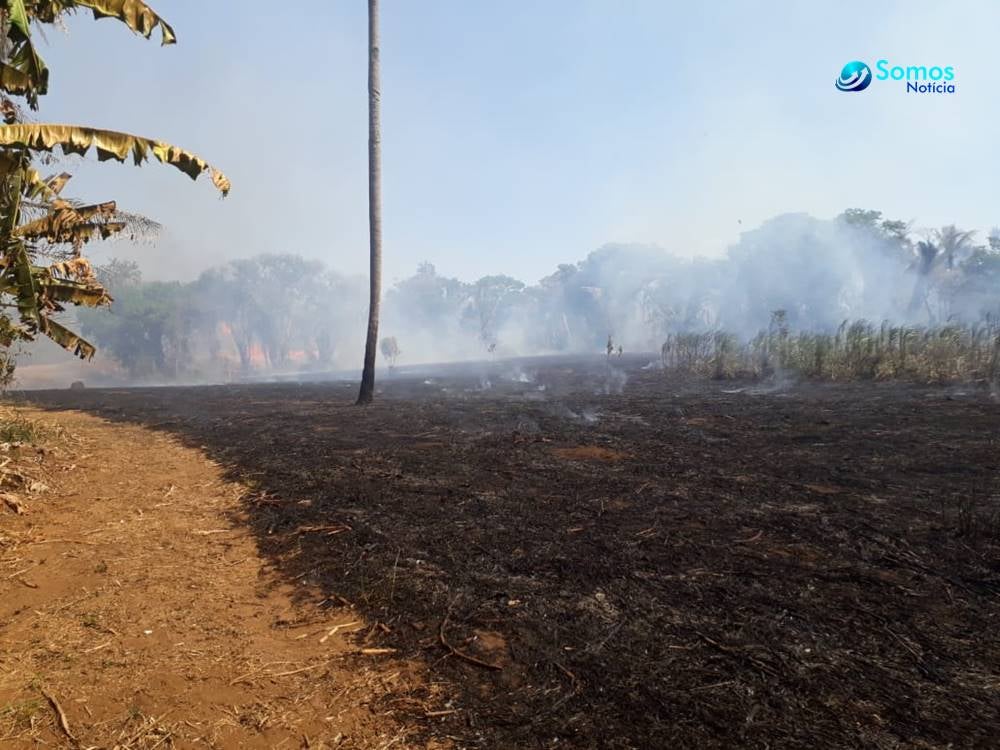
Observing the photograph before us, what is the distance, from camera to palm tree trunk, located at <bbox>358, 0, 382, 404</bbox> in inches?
578

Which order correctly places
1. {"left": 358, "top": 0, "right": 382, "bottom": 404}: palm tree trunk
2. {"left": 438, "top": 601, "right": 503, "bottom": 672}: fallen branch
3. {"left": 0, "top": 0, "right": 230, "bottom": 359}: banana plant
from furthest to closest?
{"left": 358, "top": 0, "right": 382, "bottom": 404}: palm tree trunk
{"left": 0, "top": 0, "right": 230, "bottom": 359}: banana plant
{"left": 438, "top": 601, "right": 503, "bottom": 672}: fallen branch

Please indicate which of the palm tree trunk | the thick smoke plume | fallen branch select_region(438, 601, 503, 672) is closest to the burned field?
fallen branch select_region(438, 601, 503, 672)

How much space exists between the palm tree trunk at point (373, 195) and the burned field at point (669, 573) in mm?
6371

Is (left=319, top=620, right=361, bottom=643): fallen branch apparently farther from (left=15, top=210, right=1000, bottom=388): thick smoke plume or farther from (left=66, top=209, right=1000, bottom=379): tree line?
(left=15, top=210, right=1000, bottom=388): thick smoke plume

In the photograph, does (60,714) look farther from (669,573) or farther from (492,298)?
(492,298)

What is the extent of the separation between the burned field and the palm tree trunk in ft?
20.9

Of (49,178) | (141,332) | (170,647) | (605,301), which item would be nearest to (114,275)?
(49,178)

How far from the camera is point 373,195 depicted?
15.3 m

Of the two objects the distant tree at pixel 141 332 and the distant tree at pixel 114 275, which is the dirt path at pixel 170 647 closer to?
the distant tree at pixel 114 275

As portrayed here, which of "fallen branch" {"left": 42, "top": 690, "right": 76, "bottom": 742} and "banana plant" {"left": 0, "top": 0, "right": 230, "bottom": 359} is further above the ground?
"banana plant" {"left": 0, "top": 0, "right": 230, "bottom": 359}

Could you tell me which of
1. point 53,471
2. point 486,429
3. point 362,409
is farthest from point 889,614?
point 362,409

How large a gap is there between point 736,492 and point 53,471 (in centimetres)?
811

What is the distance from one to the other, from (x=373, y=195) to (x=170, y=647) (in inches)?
561

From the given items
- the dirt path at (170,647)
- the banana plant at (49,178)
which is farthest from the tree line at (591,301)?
the dirt path at (170,647)
